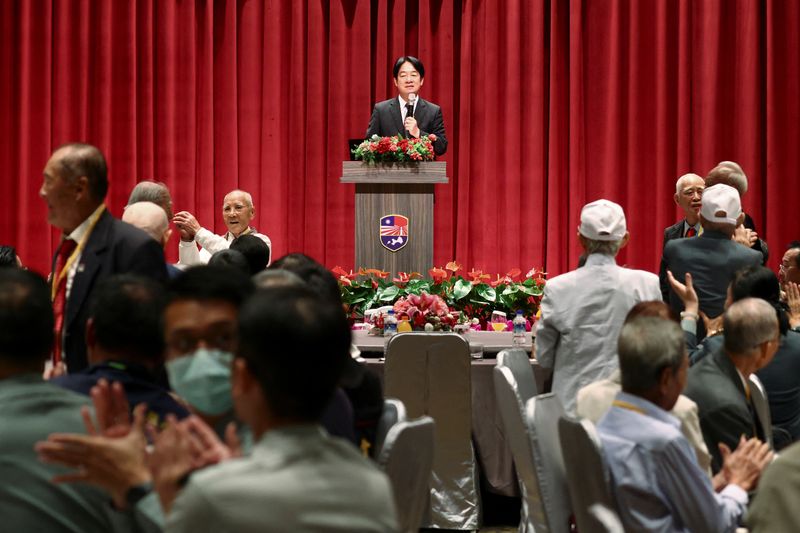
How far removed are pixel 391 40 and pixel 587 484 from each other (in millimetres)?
7767

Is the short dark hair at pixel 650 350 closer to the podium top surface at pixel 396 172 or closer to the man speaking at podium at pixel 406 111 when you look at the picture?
the podium top surface at pixel 396 172

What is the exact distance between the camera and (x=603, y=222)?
396cm

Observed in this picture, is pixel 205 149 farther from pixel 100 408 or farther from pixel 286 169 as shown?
pixel 100 408

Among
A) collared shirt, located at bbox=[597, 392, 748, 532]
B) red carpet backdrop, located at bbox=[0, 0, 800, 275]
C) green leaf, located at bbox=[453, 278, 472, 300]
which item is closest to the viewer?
collared shirt, located at bbox=[597, 392, 748, 532]

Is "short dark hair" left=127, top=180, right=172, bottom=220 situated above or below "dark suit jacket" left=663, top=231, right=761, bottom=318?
above

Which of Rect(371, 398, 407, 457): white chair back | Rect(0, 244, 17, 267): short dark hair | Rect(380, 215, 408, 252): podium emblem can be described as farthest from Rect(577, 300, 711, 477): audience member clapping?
Rect(380, 215, 408, 252): podium emblem

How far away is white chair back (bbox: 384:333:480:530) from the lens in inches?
185

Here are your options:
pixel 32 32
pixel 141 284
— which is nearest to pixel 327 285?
pixel 141 284

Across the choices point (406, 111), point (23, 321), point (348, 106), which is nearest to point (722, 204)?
point (23, 321)

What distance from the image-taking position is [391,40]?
9.77 m

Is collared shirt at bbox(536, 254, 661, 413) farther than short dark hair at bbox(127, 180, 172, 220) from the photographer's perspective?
No

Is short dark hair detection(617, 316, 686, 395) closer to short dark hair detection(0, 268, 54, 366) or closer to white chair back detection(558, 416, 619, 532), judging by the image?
white chair back detection(558, 416, 619, 532)

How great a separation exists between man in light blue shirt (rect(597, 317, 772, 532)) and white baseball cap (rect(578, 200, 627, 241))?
5.00ft

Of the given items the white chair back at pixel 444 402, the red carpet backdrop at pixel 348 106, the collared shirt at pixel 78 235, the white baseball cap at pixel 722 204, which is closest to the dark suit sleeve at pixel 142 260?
the collared shirt at pixel 78 235
